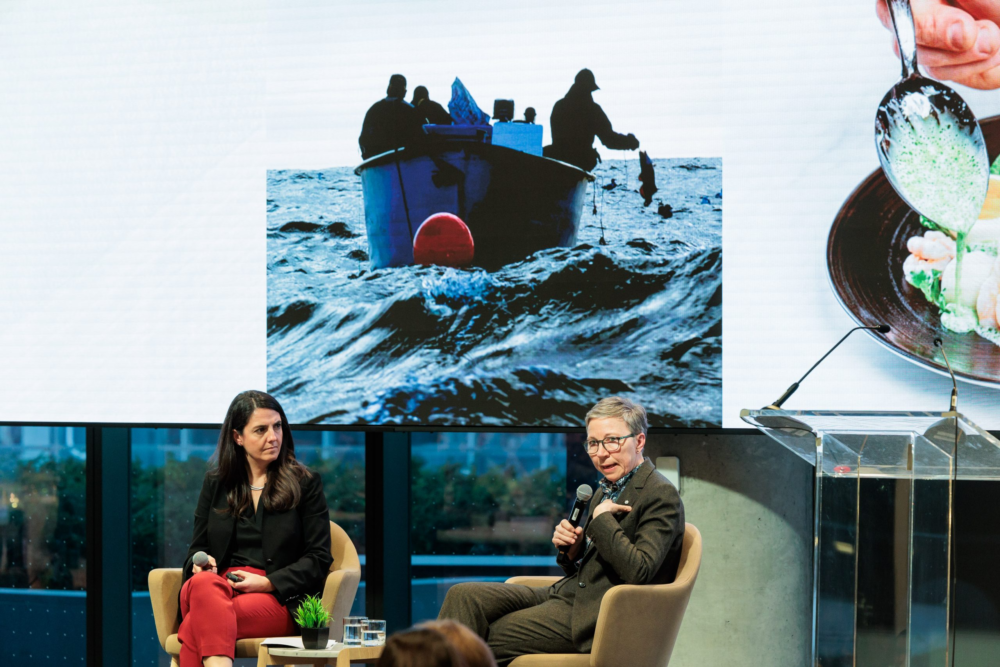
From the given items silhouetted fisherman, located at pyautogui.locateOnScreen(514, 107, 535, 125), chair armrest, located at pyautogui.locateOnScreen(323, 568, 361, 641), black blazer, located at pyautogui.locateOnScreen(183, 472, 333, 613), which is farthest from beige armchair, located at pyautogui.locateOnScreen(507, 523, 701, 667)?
silhouetted fisherman, located at pyautogui.locateOnScreen(514, 107, 535, 125)

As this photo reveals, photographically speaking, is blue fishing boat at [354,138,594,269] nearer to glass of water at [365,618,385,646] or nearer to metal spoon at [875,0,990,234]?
metal spoon at [875,0,990,234]

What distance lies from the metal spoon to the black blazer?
2615 millimetres

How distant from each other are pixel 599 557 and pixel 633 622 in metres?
0.26

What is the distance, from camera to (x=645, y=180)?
161 inches

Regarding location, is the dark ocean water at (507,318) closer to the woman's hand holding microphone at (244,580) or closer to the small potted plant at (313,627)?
the woman's hand holding microphone at (244,580)

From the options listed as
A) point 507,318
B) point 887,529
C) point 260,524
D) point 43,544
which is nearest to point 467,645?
point 887,529

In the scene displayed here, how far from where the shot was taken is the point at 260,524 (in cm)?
366

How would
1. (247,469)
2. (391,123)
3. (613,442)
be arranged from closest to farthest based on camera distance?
(613,442) → (247,469) → (391,123)

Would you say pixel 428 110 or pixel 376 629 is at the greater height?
pixel 428 110

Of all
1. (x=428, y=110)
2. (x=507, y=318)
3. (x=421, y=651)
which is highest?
(x=428, y=110)

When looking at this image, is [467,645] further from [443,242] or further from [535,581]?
[443,242]

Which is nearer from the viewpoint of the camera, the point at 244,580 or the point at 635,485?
the point at 635,485

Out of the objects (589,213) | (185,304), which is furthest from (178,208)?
(589,213)

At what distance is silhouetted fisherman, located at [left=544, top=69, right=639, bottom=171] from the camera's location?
4.13m
